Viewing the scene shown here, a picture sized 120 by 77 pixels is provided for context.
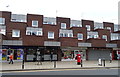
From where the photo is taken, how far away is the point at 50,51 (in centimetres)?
2814

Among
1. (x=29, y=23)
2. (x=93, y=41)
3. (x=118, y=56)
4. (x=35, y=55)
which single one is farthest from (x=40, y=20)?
(x=118, y=56)

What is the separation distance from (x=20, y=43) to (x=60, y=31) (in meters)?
8.44

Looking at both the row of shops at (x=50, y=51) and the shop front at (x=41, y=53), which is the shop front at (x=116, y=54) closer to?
the row of shops at (x=50, y=51)

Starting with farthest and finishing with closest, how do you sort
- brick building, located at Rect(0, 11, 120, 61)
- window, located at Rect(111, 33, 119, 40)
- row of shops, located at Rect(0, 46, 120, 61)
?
window, located at Rect(111, 33, 119, 40) < row of shops, located at Rect(0, 46, 120, 61) < brick building, located at Rect(0, 11, 120, 61)

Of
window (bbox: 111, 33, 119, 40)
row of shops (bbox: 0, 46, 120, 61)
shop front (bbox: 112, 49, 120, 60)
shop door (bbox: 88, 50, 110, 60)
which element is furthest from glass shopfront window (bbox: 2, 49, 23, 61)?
window (bbox: 111, 33, 119, 40)

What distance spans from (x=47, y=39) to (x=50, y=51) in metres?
2.34

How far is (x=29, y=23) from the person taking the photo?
2859cm

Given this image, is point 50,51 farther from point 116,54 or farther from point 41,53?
point 116,54

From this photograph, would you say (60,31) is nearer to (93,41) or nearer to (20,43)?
(93,41)

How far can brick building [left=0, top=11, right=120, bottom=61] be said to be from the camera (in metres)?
24.6

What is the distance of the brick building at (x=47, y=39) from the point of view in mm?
24569

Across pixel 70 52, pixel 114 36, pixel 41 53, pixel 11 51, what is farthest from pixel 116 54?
pixel 11 51

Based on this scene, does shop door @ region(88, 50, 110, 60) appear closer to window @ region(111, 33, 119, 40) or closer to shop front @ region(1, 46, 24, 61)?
window @ region(111, 33, 119, 40)

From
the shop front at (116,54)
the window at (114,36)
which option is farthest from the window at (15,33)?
the window at (114,36)
